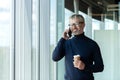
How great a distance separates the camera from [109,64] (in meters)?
6.27

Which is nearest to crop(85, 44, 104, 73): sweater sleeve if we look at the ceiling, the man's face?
the man's face

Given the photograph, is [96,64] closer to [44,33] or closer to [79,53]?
[79,53]

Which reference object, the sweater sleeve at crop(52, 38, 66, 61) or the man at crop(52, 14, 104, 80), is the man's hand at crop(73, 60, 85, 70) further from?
the sweater sleeve at crop(52, 38, 66, 61)

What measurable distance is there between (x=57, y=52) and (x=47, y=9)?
1383 millimetres

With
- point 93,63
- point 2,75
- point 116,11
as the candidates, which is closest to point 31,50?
point 2,75

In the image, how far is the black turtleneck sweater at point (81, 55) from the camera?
9.91 feet

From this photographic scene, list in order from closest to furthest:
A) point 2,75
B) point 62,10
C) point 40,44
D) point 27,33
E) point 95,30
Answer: point 2,75 < point 27,33 < point 40,44 < point 62,10 < point 95,30

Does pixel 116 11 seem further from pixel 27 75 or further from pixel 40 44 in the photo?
pixel 27 75

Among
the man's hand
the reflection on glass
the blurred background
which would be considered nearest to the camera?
the man's hand

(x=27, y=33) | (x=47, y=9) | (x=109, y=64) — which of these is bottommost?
(x=109, y=64)

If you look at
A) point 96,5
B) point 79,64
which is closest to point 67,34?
point 79,64

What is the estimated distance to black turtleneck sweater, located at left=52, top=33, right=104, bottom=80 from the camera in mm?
3019

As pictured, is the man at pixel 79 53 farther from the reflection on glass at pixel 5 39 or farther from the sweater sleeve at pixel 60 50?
the reflection on glass at pixel 5 39

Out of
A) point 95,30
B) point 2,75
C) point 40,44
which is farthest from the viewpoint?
point 95,30
